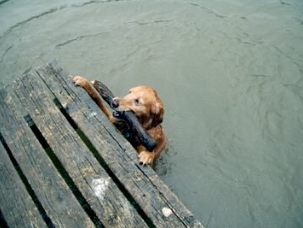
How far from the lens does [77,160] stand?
352 centimetres

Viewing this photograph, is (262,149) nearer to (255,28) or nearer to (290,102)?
(290,102)

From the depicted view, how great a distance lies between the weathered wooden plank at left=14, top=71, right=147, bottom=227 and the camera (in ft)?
10.0

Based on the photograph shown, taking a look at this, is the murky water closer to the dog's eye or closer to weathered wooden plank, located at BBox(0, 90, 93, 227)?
the dog's eye

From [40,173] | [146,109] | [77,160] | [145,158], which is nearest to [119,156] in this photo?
[145,158]

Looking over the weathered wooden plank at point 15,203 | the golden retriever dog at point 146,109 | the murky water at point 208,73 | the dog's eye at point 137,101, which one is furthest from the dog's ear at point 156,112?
the weathered wooden plank at point 15,203

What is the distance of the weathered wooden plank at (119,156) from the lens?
3021 millimetres

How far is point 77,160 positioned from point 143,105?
0.96m

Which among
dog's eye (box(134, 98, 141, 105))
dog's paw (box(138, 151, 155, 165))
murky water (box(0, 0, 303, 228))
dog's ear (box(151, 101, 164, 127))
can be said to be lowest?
murky water (box(0, 0, 303, 228))

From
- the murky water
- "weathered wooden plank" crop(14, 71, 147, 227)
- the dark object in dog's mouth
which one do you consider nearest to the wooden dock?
"weathered wooden plank" crop(14, 71, 147, 227)

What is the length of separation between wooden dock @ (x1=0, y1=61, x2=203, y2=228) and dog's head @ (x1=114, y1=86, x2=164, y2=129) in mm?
310

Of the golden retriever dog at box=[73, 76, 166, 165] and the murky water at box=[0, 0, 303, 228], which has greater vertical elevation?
the golden retriever dog at box=[73, 76, 166, 165]

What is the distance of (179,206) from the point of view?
3.06 meters

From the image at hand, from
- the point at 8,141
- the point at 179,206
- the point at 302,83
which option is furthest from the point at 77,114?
the point at 302,83

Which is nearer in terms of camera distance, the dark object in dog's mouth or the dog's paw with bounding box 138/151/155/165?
the dog's paw with bounding box 138/151/155/165
